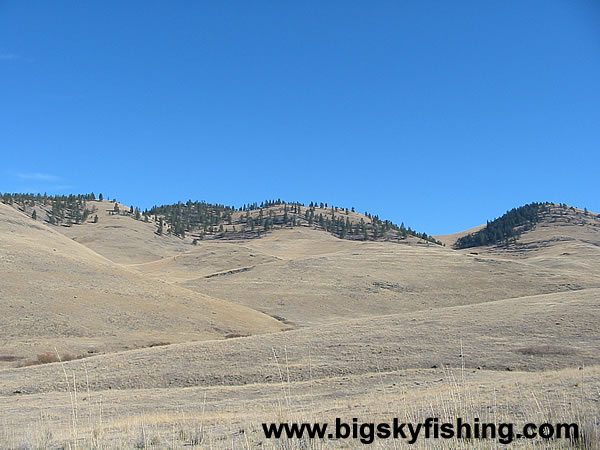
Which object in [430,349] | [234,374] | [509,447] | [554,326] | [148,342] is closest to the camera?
[509,447]

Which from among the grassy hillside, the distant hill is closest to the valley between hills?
the grassy hillside

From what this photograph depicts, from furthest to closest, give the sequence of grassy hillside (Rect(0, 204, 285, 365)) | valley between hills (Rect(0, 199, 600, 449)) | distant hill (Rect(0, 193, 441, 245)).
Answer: distant hill (Rect(0, 193, 441, 245)), grassy hillside (Rect(0, 204, 285, 365)), valley between hills (Rect(0, 199, 600, 449))

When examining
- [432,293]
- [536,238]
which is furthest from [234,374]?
[536,238]

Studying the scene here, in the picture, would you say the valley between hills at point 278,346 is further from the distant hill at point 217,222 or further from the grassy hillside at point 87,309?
the distant hill at point 217,222

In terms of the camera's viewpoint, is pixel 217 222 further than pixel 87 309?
Yes

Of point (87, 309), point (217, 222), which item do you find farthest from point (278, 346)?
point (217, 222)

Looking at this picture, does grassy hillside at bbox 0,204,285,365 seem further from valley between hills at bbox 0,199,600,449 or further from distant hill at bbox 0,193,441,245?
distant hill at bbox 0,193,441,245

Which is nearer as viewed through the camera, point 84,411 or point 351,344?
point 84,411

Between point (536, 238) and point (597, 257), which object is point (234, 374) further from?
point (536, 238)

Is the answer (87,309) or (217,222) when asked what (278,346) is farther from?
(217,222)

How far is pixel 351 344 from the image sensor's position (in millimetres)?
30453

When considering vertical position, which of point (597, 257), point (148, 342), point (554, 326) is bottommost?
point (148, 342)

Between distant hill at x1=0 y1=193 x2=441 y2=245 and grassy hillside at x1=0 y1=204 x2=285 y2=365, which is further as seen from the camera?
distant hill at x1=0 y1=193 x2=441 y2=245

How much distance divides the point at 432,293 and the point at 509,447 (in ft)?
231
